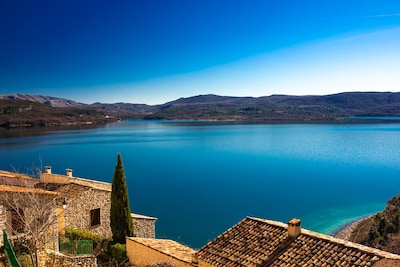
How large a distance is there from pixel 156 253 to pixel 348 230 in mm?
18056

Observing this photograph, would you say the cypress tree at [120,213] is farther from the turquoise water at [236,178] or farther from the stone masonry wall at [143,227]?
the turquoise water at [236,178]

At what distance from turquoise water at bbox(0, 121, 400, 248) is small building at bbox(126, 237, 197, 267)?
928 centimetres

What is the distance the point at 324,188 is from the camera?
3809 cm

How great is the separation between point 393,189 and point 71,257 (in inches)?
1485

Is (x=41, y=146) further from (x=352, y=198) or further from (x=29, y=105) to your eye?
(x=29, y=105)

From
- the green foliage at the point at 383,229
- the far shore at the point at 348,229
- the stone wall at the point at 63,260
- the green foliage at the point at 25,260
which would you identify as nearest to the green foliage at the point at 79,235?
the stone wall at the point at 63,260

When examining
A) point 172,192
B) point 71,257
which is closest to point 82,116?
point 172,192

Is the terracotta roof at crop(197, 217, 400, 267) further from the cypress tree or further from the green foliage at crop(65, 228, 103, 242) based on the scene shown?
the green foliage at crop(65, 228, 103, 242)

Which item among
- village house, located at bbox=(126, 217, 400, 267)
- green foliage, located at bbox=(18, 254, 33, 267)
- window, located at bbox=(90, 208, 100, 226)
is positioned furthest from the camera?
window, located at bbox=(90, 208, 100, 226)

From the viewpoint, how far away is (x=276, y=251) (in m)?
9.56

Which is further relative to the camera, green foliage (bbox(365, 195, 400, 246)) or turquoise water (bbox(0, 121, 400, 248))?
turquoise water (bbox(0, 121, 400, 248))

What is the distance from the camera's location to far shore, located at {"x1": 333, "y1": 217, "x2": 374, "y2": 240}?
76.7ft

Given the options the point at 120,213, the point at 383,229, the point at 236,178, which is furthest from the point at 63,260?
the point at 236,178

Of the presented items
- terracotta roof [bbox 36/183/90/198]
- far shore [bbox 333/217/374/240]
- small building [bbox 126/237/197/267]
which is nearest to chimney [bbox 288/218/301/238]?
small building [bbox 126/237/197/267]
